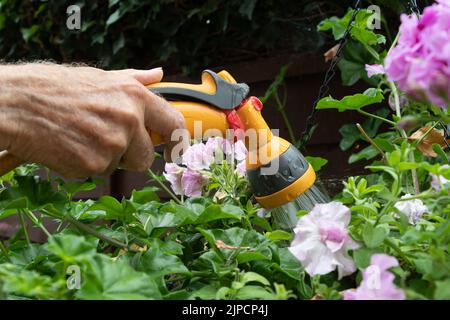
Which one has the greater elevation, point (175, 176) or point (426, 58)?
point (426, 58)

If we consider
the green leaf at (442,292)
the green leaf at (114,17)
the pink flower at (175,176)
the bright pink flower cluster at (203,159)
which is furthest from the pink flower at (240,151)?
the green leaf at (114,17)

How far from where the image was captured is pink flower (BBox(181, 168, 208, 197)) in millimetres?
997

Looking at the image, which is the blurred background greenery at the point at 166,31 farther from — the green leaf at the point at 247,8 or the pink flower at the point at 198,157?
the pink flower at the point at 198,157

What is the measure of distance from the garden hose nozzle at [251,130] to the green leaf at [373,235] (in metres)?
0.33

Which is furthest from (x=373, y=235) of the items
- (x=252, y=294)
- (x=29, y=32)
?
(x=29, y=32)

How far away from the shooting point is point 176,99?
2.88ft

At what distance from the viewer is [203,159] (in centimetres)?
98

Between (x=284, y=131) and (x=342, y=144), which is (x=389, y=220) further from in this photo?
(x=284, y=131)

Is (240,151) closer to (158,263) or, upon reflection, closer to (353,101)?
(353,101)

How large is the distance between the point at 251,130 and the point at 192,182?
163mm

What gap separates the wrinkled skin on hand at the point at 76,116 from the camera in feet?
2.52

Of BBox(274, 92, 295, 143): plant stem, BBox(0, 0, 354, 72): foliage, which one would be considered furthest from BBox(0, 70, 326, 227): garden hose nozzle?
BBox(0, 0, 354, 72): foliage

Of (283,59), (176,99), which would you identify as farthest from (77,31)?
(176,99)
